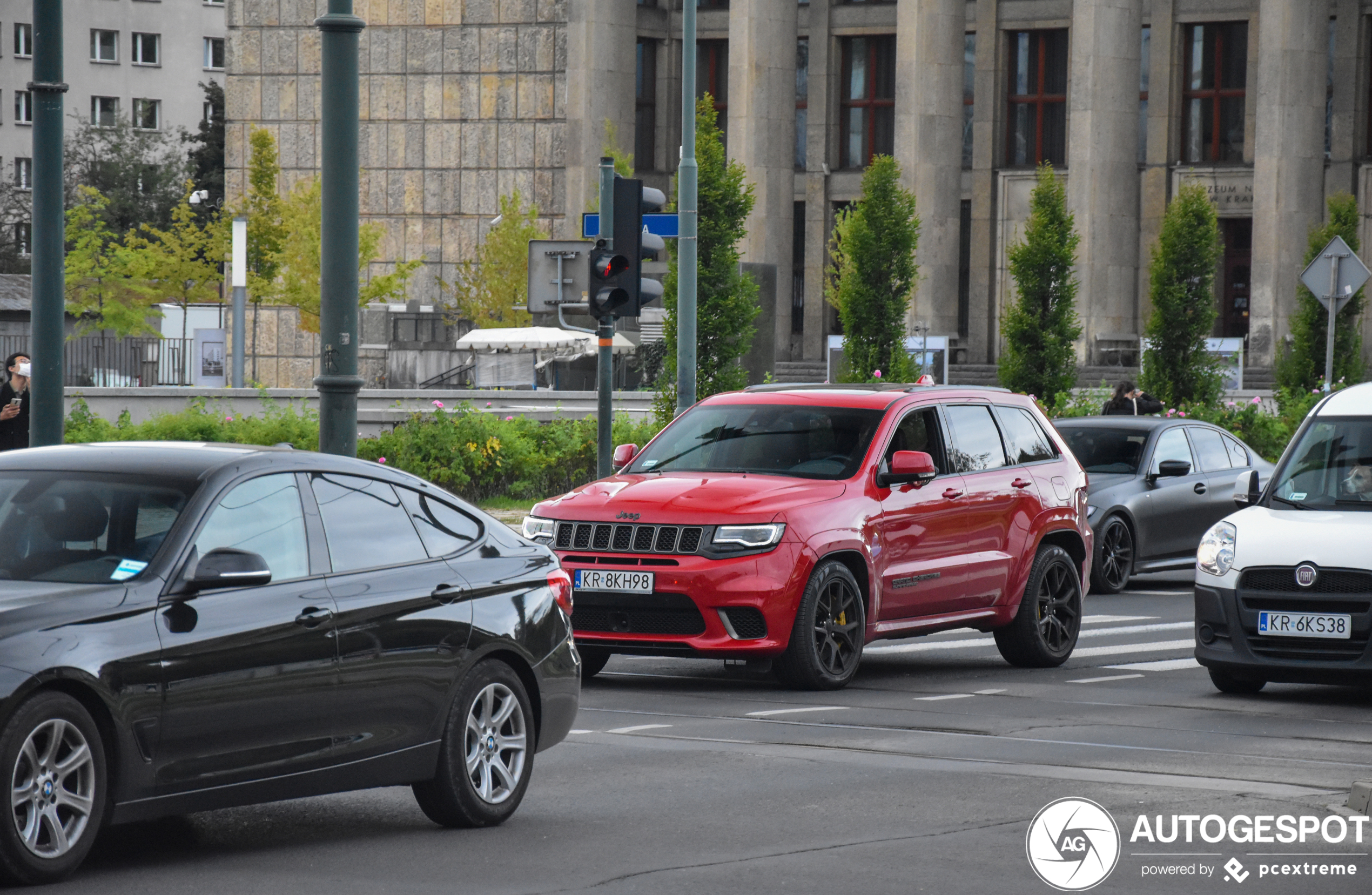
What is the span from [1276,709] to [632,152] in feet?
171

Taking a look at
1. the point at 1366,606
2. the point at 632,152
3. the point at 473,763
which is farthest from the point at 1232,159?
the point at 473,763

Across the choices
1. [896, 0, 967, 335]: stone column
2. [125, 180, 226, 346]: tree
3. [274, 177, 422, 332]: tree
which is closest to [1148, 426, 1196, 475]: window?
[896, 0, 967, 335]: stone column

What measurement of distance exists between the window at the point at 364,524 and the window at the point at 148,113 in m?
106

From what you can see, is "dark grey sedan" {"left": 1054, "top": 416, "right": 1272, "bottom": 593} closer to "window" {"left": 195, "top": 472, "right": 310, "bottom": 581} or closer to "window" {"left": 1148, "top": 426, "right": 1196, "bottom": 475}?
"window" {"left": 1148, "top": 426, "right": 1196, "bottom": 475}

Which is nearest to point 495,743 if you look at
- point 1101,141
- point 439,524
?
point 439,524

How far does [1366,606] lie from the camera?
1188 centimetres

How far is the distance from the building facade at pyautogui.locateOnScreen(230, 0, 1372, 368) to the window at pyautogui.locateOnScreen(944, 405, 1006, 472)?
1533 inches

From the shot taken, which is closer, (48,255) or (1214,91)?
(48,255)

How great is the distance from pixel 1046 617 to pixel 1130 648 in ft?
4.87

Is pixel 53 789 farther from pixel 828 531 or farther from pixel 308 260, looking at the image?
pixel 308 260

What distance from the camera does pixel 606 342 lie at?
18688mm

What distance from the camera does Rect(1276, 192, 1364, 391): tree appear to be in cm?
4062

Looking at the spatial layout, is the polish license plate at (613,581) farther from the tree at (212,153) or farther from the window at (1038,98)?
the tree at (212,153)

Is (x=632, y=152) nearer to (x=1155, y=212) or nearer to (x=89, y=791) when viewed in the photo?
(x=1155, y=212)
